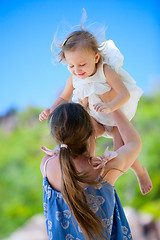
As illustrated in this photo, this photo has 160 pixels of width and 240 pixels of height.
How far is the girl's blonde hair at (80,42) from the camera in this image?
899 mm

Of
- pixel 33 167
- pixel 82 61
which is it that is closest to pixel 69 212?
pixel 82 61

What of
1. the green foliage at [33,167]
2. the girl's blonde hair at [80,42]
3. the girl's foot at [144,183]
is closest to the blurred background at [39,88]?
the green foliage at [33,167]

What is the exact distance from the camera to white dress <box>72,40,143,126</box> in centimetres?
92

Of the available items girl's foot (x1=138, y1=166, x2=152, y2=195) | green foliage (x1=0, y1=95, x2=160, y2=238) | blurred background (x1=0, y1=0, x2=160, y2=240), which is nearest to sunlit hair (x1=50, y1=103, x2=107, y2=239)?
girl's foot (x1=138, y1=166, x2=152, y2=195)

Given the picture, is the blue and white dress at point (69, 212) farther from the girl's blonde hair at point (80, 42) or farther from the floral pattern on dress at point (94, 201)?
the girl's blonde hair at point (80, 42)

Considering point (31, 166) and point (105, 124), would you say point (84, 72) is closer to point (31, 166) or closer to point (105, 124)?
point (105, 124)

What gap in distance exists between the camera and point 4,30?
5.23m

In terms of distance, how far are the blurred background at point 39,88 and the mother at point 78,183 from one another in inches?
128

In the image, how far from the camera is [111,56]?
3.10 ft

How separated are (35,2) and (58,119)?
16.2 feet

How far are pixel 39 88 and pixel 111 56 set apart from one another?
4154mm

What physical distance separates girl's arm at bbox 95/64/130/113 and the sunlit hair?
0.21 feet

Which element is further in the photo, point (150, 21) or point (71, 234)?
point (150, 21)

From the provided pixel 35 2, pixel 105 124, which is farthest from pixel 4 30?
pixel 105 124
